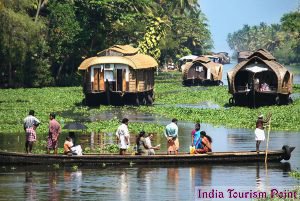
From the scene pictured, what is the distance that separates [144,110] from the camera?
176ft

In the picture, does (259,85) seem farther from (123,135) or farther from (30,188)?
(30,188)

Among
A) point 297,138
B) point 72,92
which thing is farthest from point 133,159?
point 72,92

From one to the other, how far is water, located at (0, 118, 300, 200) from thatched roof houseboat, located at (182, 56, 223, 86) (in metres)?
53.9

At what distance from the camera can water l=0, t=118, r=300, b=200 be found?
24297 mm

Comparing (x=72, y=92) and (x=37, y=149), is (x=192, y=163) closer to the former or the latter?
(x=37, y=149)

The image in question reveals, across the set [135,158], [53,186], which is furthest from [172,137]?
[53,186]

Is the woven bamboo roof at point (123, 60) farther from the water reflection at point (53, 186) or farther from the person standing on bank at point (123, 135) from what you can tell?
the water reflection at point (53, 186)

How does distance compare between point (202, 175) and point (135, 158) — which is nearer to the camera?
point (202, 175)

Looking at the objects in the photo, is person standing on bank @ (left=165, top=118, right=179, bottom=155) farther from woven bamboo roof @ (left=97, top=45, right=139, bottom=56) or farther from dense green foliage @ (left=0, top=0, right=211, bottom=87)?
dense green foliage @ (left=0, top=0, right=211, bottom=87)

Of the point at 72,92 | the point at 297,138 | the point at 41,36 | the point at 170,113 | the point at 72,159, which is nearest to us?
the point at 72,159

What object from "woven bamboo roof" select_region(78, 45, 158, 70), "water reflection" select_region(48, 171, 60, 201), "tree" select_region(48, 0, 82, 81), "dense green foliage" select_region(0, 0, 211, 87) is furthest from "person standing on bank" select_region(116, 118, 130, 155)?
"tree" select_region(48, 0, 82, 81)

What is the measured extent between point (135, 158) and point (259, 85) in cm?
2937

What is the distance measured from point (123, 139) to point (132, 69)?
28.6m

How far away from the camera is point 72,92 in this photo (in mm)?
67562
